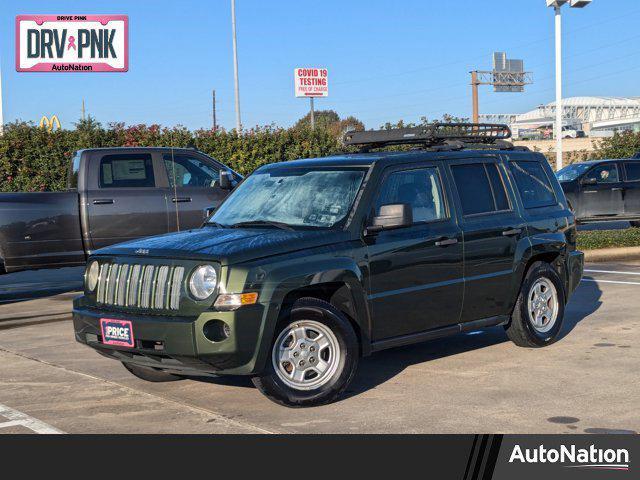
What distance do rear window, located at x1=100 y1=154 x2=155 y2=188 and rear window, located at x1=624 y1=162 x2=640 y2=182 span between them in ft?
47.5

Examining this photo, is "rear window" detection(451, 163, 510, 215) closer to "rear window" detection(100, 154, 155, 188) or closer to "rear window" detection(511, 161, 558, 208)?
A: "rear window" detection(511, 161, 558, 208)

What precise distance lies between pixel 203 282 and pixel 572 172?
1888cm

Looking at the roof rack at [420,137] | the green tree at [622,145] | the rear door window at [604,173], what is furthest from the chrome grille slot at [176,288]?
the green tree at [622,145]

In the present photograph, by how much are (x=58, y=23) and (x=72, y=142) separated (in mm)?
10405

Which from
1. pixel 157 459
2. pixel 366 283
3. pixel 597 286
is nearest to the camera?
pixel 157 459

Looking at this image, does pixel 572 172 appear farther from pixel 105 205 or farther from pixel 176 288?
pixel 176 288

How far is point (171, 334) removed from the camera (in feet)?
20.4

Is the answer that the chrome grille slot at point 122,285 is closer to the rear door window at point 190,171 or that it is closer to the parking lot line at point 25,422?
the parking lot line at point 25,422

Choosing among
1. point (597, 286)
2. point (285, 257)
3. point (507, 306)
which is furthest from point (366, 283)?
point (597, 286)

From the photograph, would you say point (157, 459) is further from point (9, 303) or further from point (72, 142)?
point (72, 142)

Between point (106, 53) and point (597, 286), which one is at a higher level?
point (106, 53)

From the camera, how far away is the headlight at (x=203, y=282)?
6266 millimetres

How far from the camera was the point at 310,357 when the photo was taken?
6.55m

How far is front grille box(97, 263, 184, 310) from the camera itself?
20.9 ft
